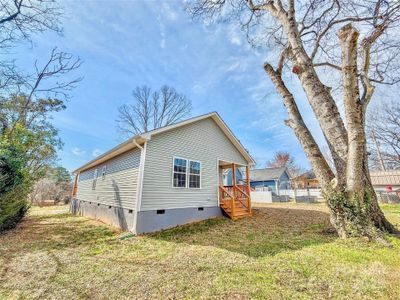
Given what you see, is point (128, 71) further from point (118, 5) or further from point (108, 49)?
point (118, 5)

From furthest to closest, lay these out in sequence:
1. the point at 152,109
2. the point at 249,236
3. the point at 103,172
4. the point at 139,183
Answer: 1. the point at 152,109
2. the point at 103,172
3. the point at 139,183
4. the point at 249,236

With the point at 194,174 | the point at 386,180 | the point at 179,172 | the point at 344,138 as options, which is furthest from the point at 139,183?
the point at 386,180

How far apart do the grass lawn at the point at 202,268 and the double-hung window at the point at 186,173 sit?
2.61 m

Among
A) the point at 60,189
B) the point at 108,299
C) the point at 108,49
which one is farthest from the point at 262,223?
the point at 60,189

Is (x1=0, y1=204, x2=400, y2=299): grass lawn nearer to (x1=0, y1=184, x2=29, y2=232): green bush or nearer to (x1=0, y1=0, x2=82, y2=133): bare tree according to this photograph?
(x1=0, y1=184, x2=29, y2=232): green bush

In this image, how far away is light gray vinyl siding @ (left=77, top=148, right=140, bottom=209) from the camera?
7.92 m

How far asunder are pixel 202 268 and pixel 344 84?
5.77 metres

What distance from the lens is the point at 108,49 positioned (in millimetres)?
9383

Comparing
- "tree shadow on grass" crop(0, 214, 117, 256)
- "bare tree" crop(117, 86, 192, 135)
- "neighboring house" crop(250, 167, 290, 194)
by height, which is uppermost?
"bare tree" crop(117, 86, 192, 135)

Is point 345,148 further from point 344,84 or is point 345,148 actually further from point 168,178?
point 168,178

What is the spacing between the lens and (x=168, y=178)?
8180mm

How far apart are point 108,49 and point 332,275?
11.5 m

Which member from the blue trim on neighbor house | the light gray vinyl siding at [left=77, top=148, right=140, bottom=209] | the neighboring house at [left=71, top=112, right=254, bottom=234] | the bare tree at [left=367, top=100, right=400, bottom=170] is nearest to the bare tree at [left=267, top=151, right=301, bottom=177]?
the blue trim on neighbor house

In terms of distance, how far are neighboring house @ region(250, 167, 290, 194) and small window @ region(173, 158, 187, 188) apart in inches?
893
